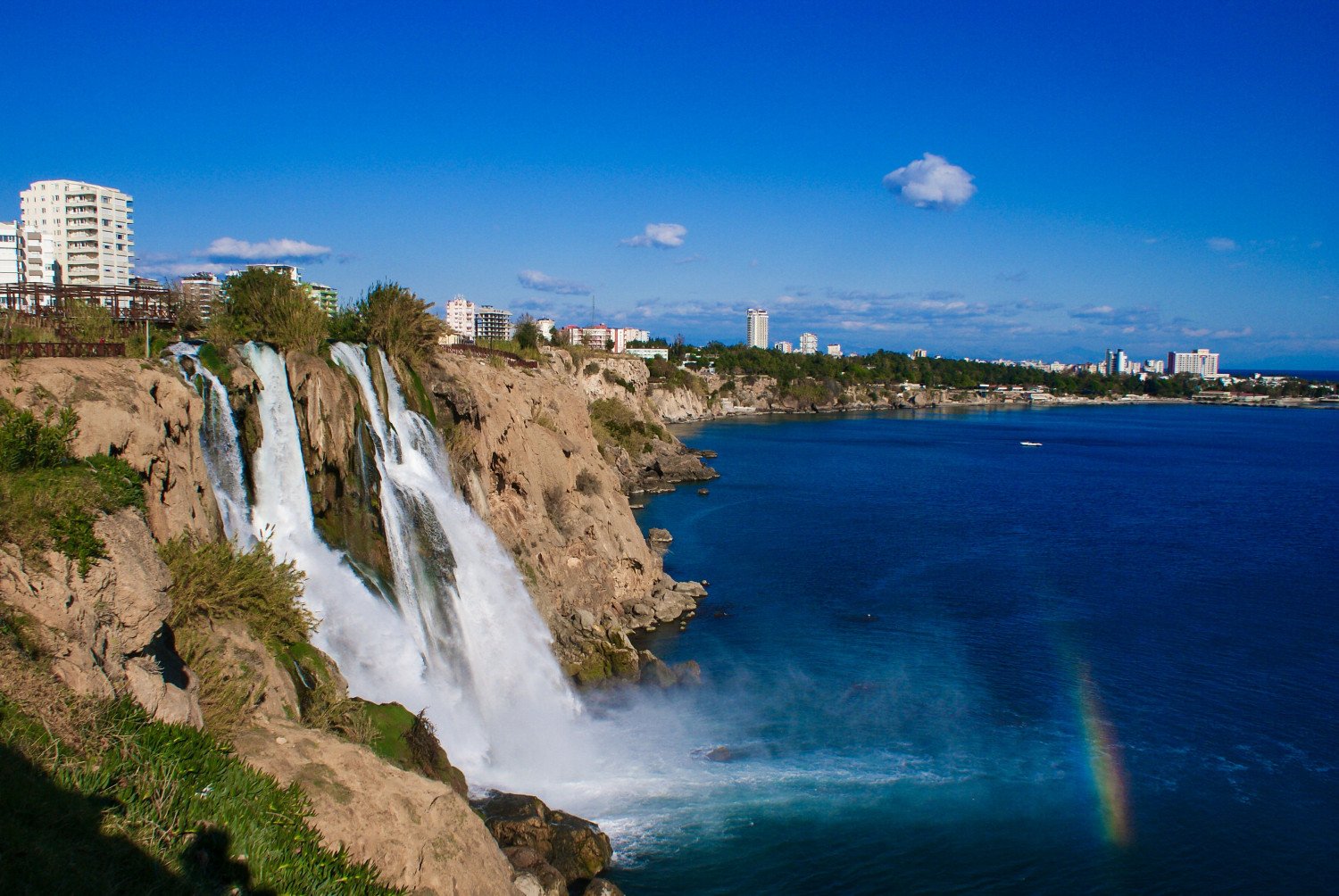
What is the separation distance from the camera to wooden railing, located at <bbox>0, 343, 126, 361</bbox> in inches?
496

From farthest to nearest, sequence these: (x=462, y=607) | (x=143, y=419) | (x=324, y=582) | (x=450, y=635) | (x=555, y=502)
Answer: (x=555, y=502) → (x=462, y=607) → (x=450, y=635) → (x=324, y=582) → (x=143, y=419)

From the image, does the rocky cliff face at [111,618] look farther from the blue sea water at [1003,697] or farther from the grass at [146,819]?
the blue sea water at [1003,697]

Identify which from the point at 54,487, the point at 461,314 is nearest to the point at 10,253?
the point at 54,487

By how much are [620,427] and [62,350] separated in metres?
45.3

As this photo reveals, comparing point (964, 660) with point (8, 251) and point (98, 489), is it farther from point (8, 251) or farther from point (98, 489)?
point (8, 251)

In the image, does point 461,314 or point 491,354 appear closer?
point 491,354

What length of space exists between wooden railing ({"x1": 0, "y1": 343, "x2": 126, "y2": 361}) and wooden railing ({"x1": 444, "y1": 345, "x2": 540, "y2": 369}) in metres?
14.0

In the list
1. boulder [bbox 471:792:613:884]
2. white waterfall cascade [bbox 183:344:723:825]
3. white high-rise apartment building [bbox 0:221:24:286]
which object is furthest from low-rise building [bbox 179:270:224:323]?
white high-rise apartment building [bbox 0:221:24:286]

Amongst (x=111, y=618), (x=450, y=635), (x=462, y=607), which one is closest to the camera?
(x=111, y=618)

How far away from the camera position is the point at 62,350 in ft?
44.6

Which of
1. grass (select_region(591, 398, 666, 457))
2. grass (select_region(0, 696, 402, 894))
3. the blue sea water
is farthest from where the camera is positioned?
grass (select_region(591, 398, 666, 457))

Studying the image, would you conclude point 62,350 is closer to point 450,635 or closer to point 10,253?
point 450,635

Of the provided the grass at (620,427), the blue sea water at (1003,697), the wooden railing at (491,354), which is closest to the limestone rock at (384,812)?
the blue sea water at (1003,697)

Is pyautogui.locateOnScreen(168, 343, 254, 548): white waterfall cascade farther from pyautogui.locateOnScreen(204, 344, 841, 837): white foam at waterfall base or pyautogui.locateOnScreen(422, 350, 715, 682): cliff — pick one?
pyautogui.locateOnScreen(422, 350, 715, 682): cliff
